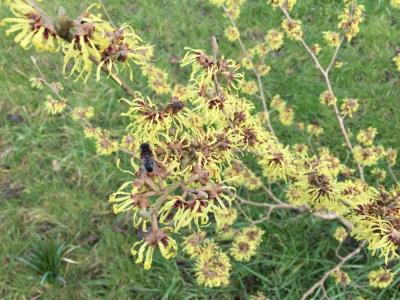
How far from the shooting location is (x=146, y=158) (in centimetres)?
141

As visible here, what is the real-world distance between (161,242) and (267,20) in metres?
3.81

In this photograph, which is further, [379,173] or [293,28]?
[379,173]

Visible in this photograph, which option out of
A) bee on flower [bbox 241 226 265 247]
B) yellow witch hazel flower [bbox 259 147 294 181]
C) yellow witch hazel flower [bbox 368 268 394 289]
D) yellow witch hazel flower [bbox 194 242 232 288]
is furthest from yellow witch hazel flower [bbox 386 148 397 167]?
yellow witch hazel flower [bbox 259 147 294 181]

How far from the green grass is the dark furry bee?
2147 mm

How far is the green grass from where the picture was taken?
3.44 m

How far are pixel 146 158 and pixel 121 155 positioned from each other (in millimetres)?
2772

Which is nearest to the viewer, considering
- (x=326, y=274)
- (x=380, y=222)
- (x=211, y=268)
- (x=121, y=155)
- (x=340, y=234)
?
(x=380, y=222)

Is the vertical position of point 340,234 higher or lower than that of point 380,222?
lower

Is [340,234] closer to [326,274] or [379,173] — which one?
[326,274]

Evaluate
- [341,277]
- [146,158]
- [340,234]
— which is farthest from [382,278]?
[146,158]

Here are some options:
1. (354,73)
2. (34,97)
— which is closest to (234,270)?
(354,73)

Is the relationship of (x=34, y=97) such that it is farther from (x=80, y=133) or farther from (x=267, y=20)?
(x=267, y=20)

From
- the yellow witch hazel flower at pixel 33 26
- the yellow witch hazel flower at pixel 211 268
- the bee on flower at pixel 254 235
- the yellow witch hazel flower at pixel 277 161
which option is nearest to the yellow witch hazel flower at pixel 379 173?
the bee on flower at pixel 254 235

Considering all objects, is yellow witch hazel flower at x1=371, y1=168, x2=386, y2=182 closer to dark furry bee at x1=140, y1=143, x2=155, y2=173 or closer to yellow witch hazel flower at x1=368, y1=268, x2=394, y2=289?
yellow witch hazel flower at x1=368, y1=268, x2=394, y2=289
